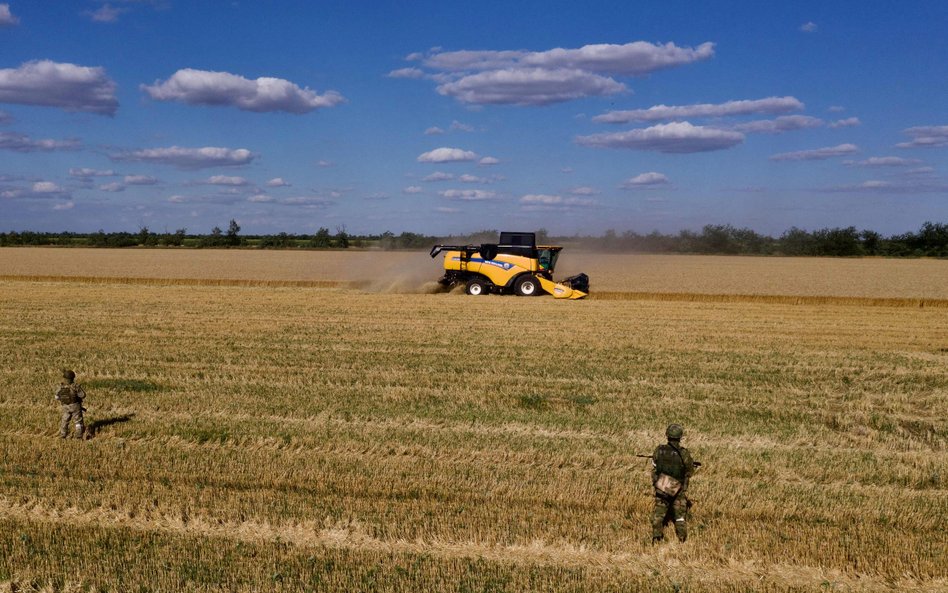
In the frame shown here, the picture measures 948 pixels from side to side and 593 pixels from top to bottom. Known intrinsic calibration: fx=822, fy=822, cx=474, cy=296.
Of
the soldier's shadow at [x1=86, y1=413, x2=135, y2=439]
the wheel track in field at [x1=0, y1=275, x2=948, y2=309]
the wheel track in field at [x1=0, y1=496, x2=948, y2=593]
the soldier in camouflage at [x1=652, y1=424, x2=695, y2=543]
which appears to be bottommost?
the wheel track in field at [x1=0, y1=496, x2=948, y2=593]

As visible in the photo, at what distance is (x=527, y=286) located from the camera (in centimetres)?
3262

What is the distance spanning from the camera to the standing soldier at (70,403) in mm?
11133

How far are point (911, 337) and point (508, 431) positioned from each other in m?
16.7

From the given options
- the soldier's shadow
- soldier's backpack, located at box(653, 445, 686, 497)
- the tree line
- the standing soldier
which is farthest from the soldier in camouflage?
the tree line

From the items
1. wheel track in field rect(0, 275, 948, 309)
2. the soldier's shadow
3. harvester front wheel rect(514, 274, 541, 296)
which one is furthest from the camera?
wheel track in field rect(0, 275, 948, 309)

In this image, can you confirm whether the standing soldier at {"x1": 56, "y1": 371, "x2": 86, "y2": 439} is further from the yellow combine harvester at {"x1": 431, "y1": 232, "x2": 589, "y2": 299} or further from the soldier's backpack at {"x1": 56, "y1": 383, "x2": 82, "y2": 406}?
the yellow combine harvester at {"x1": 431, "y1": 232, "x2": 589, "y2": 299}

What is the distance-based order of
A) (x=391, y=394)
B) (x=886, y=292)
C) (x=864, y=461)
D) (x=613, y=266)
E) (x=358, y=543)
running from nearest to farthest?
1. (x=358, y=543)
2. (x=864, y=461)
3. (x=391, y=394)
4. (x=886, y=292)
5. (x=613, y=266)

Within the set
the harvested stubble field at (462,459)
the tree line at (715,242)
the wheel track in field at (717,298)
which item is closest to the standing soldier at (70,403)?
the harvested stubble field at (462,459)

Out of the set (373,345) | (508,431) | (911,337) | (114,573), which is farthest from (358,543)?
(911,337)

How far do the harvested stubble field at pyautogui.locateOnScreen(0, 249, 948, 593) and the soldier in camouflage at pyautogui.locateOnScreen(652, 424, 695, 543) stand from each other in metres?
0.21

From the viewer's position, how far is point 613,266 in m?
53.2

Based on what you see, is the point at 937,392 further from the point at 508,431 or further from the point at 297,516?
the point at 297,516

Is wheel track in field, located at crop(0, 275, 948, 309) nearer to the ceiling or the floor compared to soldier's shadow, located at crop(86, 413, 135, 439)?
nearer to the ceiling

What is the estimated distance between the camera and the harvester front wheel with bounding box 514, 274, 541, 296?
32562 mm
